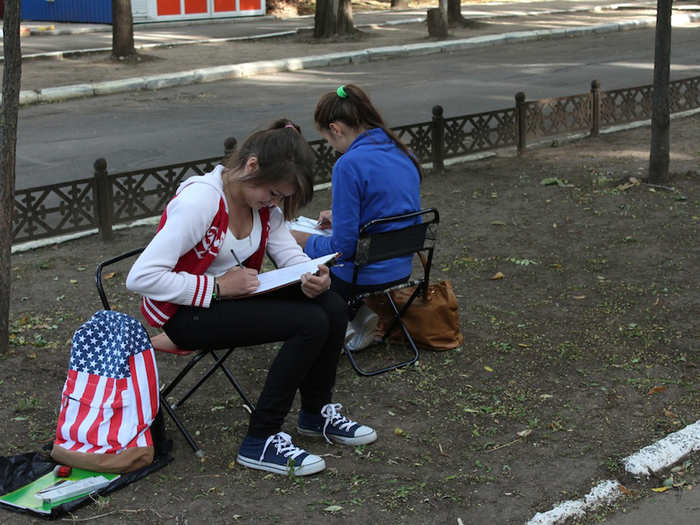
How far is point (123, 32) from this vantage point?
2069 centimetres

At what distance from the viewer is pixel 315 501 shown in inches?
149

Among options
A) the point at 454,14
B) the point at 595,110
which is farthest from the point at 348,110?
the point at 454,14

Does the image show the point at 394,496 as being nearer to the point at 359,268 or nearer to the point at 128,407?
the point at 128,407

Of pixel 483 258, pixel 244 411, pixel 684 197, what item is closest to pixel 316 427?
pixel 244 411

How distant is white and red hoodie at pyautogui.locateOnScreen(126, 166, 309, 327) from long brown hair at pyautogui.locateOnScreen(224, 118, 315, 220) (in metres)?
0.16

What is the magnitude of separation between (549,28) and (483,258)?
20916 millimetres

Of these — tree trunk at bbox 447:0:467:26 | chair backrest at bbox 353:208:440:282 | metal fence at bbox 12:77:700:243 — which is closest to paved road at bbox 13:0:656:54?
tree trunk at bbox 447:0:467:26

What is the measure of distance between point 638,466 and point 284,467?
4.96ft

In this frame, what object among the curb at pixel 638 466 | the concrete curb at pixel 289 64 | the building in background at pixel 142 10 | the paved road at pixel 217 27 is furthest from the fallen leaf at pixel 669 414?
the building in background at pixel 142 10

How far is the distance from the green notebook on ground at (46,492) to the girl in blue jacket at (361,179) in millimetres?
1769

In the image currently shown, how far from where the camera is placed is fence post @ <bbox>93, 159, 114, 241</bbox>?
7.93 metres

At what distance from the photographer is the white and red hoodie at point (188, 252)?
3848mm

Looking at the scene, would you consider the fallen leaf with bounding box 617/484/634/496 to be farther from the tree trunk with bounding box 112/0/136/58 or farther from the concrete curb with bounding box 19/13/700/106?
the tree trunk with bounding box 112/0/136/58

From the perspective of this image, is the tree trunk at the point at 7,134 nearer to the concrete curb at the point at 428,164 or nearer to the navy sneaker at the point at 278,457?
the concrete curb at the point at 428,164
